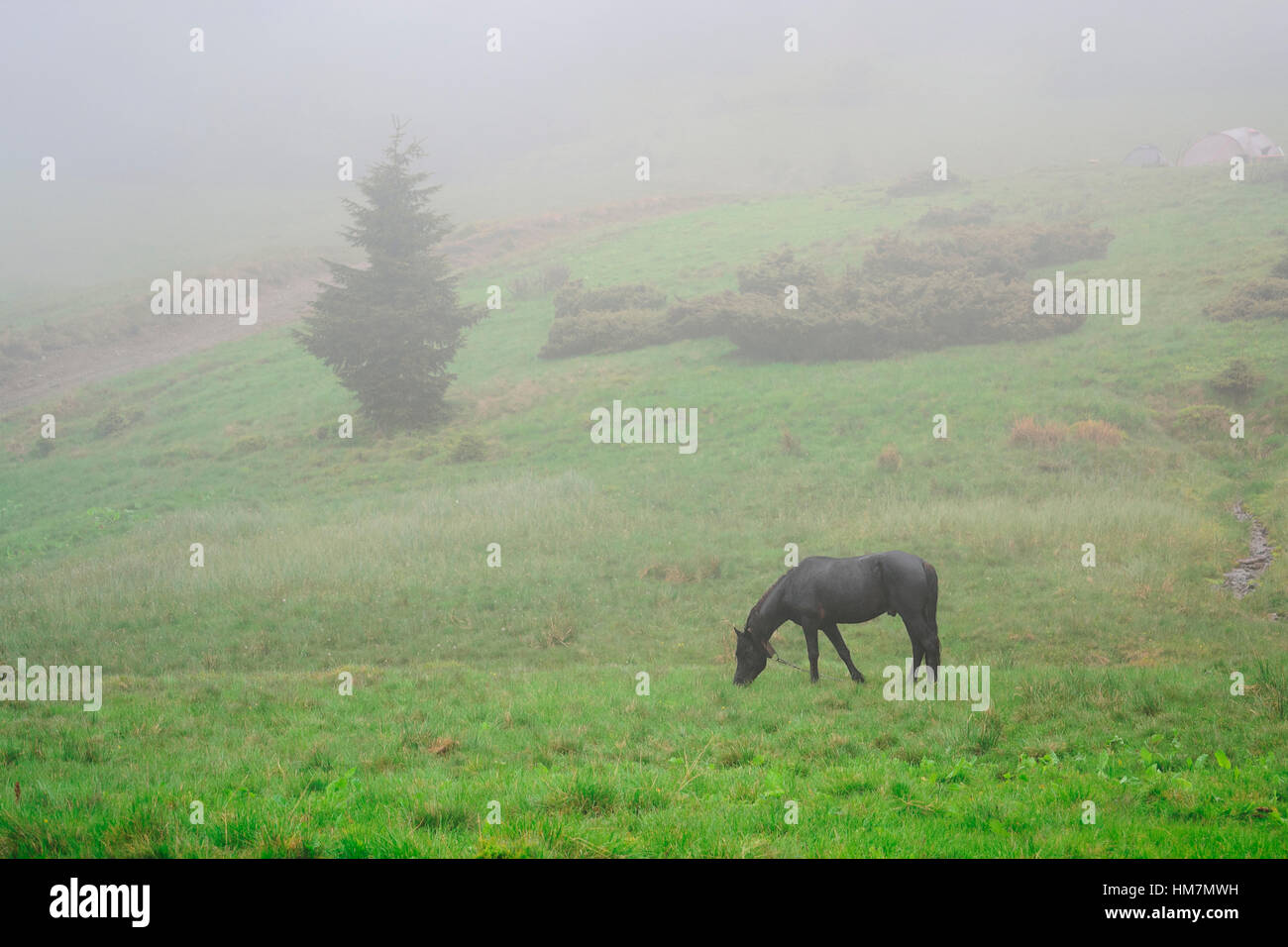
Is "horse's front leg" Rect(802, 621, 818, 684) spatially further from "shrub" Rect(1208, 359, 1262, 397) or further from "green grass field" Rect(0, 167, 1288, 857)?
"shrub" Rect(1208, 359, 1262, 397)

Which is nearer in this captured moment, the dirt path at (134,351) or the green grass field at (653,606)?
the green grass field at (653,606)

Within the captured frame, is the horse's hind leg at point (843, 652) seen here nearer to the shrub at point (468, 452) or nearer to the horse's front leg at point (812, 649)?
the horse's front leg at point (812, 649)

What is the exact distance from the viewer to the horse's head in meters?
11.6

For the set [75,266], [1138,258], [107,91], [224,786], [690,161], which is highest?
[107,91]

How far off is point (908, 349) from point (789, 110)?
9405 centimetres

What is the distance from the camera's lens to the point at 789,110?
113 metres

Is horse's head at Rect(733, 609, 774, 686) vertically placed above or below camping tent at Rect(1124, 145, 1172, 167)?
below

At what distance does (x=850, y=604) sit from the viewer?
38.2 ft

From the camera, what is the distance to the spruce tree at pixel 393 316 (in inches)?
1131

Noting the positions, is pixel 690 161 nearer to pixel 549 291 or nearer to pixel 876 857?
pixel 549 291
